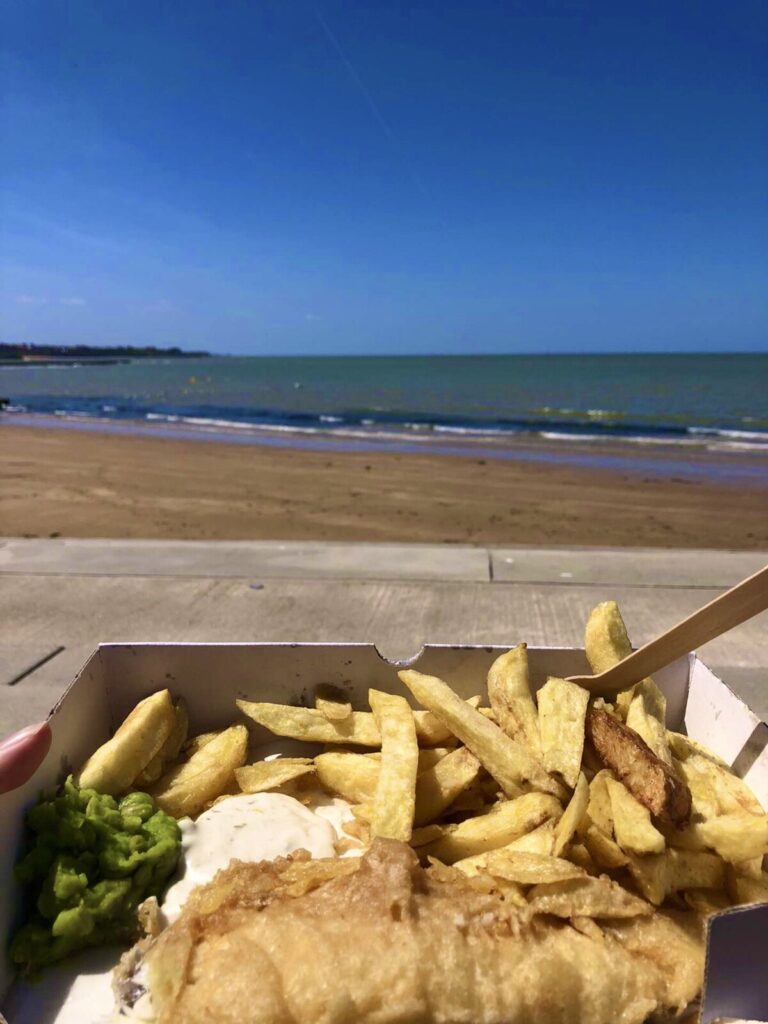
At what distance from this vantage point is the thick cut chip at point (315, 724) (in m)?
2.51

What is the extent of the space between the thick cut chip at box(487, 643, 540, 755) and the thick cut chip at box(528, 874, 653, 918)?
0.46 metres

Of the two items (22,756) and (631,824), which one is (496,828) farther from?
(22,756)

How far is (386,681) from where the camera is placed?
111 inches

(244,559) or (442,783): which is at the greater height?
(442,783)

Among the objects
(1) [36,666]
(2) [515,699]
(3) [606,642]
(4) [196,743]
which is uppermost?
(3) [606,642]

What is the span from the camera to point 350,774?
236 centimetres

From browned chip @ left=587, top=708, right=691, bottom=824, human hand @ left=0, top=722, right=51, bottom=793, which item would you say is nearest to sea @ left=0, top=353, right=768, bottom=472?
browned chip @ left=587, top=708, right=691, bottom=824

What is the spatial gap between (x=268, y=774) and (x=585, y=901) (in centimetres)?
110

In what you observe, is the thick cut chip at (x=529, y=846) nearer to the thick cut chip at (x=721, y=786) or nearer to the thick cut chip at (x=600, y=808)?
the thick cut chip at (x=600, y=808)

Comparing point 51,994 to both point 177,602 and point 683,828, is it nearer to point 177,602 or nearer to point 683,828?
point 683,828

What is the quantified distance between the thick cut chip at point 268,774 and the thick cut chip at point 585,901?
0.92 meters

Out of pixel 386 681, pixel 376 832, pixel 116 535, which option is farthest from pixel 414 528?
pixel 376 832

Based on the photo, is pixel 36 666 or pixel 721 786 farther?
pixel 36 666

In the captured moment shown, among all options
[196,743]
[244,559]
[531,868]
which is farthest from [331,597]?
[531,868]
